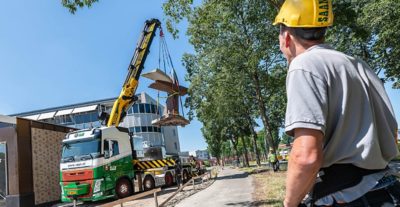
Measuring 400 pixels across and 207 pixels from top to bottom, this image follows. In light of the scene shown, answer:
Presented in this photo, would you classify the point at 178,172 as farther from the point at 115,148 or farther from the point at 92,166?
the point at 92,166

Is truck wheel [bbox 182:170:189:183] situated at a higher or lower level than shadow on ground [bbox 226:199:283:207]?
higher

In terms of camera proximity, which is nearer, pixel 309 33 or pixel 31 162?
pixel 309 33

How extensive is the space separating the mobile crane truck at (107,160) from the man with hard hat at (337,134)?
16350 millimetres

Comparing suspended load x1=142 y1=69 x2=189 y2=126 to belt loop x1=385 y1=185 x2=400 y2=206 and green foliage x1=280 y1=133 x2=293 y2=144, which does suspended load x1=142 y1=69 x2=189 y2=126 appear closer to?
green foliage x1=280 y1=133 x2=293 y2=144

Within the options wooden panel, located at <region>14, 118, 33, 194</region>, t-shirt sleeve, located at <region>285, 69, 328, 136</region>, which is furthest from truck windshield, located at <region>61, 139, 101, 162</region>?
t-shirt sleeve, located at <region>285, 69, 328, 136</region>

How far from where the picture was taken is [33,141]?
21484mm

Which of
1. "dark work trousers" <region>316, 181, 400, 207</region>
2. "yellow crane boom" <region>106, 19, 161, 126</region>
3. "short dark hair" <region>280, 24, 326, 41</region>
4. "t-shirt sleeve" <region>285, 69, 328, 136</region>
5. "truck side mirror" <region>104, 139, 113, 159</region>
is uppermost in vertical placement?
"yellow crane boom" <region>106, 19, 161, 126</region>

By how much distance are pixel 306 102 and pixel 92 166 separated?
16.5 metres

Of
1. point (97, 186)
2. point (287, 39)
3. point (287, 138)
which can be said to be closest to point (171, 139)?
point (287, 138)

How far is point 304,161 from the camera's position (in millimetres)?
1898

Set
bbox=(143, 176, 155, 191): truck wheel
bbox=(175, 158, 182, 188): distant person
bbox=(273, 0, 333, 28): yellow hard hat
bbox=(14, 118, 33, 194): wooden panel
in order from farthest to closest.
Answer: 1. bbox=(175, 158, 182, 188): distant person
2. bbox=(143, 176, 155, 191): truck wheel
3. bbox=(14, 118, 33, 194): wooden panel
4. bbox=(273, 0, 333, 28): yellow hard hat

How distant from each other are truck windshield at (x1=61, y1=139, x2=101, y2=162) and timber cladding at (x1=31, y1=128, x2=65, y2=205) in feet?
13.9

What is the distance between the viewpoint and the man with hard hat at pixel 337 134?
6.26ft

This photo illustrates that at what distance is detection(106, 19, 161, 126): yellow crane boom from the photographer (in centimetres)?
2065
